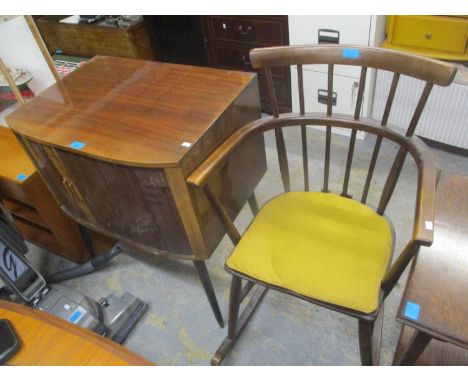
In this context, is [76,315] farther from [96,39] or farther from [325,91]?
[96,39]

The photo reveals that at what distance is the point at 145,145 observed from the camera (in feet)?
2.93

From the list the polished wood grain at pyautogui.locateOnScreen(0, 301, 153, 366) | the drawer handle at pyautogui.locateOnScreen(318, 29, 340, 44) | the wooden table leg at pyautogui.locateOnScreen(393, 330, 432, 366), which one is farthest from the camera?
the drawer handle at pyautogui.locateOnScreen(318, 29, 340, 44)

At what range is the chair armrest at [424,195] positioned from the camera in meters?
0.67

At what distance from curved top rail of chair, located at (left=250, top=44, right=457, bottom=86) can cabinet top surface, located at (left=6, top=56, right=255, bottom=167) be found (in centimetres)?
12

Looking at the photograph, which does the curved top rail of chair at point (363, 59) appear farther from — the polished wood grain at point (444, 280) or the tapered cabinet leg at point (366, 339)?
the tapered cabinet leg at point (366, 339)

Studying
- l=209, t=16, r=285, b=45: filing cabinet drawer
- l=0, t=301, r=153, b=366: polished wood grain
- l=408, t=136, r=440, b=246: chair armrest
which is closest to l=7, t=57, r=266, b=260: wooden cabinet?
l=0, t=301, r=153, b=366: polished wood grain

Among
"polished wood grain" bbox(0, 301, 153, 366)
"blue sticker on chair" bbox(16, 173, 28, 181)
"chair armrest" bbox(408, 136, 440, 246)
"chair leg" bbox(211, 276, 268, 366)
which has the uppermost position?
"chair armrest" bbox(408, 136, 440, 246)

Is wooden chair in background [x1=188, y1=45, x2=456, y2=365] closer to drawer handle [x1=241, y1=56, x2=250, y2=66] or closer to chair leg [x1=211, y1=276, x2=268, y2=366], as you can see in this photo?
chair leg [x1=211, y1=276, x2=268, y2=366]

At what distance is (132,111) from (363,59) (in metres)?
0.62

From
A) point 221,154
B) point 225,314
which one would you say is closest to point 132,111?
point 221,154

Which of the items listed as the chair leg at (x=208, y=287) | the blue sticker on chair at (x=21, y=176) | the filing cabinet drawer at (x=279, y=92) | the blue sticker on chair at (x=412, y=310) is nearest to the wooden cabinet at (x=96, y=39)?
the filing cabinet drawer at (x=279, y=92)

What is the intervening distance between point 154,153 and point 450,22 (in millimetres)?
1399

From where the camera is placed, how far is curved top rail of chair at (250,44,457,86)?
791mm
